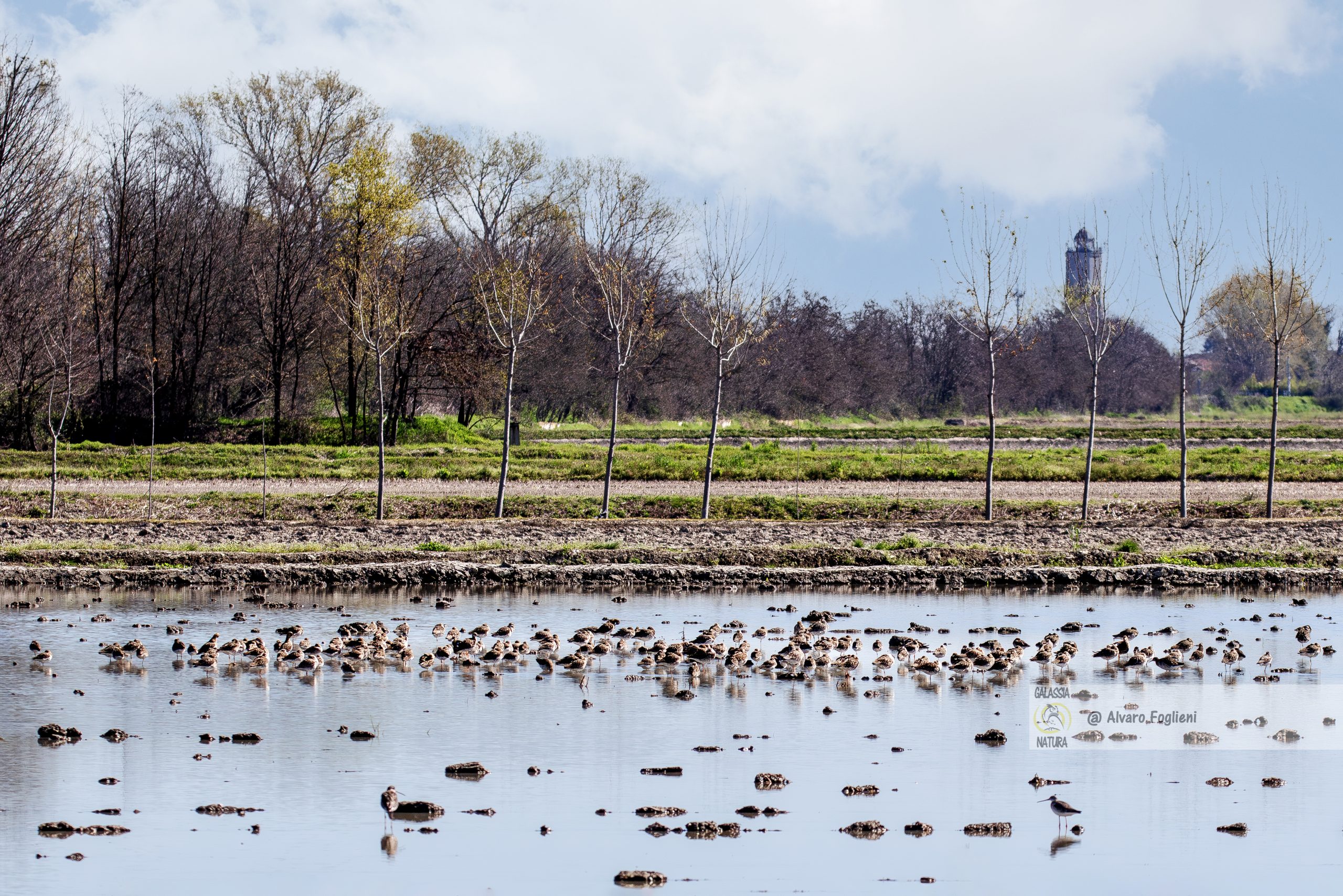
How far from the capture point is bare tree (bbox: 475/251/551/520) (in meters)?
29.8

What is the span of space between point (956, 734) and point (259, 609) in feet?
35.1

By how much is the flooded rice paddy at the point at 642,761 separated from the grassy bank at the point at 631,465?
20152 mm

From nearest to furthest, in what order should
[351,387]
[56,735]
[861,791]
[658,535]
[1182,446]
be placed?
[861,791] < [56,735] < [658,535] < [1182,446] < [351,387]

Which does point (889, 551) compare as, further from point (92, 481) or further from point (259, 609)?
point (92, 481)

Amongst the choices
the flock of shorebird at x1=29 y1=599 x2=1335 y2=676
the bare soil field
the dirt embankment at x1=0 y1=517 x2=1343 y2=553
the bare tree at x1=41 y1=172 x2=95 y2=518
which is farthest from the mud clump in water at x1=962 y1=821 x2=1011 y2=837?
the bare tree at x1=41 y1=172 x2=95 y2=518

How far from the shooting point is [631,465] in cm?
3950

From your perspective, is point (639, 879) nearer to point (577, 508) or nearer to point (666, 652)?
point (666, 652)

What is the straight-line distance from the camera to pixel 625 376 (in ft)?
239

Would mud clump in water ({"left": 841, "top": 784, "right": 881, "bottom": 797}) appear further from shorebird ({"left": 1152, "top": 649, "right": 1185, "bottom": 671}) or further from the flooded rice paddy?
shorebird ({"left": 1152, "top": 649, "right": 1185, "bottom": 671})

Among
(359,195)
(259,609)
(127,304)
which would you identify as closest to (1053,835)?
(259,609)

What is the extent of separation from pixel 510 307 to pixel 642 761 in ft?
84.9

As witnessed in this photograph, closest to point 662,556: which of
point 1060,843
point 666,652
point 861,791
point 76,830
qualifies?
point 666,652

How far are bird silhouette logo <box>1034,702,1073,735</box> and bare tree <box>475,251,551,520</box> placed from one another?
16.8 meters

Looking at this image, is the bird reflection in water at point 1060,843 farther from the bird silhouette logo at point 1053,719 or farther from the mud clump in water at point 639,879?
the bird silhouette logo at point 1053,719
